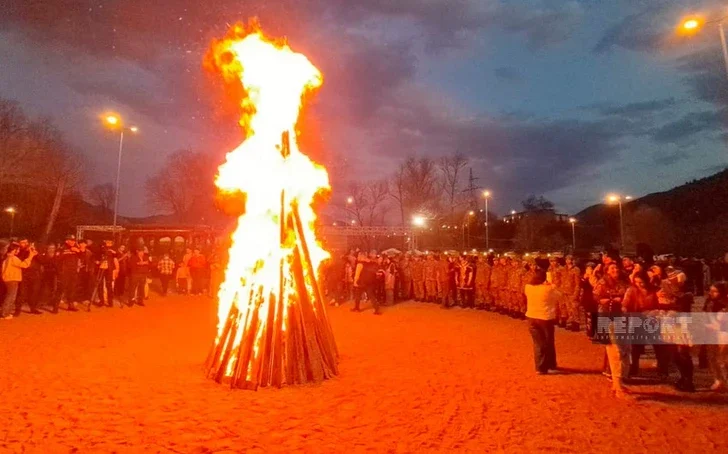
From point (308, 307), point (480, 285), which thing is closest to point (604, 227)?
point (480, 285)

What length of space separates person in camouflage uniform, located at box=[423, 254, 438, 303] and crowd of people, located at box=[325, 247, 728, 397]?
39 mm

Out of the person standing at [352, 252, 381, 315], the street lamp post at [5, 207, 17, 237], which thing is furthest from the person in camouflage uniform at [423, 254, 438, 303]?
the street lamp post at [5, 207, 17, 237]

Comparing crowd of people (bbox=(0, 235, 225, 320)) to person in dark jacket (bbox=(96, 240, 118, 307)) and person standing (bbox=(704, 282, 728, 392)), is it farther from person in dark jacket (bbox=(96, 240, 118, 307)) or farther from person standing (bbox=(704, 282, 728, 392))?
person standing (bbox=(704, 282, 728, 392))

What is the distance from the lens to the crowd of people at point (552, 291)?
7.54m

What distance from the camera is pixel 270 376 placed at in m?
7.65

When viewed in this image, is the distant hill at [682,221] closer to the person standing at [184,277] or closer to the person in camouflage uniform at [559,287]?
the person in camouflage uniform at [559,287]

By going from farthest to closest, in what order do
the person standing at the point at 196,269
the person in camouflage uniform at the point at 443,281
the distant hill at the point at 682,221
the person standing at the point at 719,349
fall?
the distant hill at the point at 682,221 → the person standing at the point at 196,269 → the person in camouflage uniform at the point at 443,281 → the person standing at the point at 719,349

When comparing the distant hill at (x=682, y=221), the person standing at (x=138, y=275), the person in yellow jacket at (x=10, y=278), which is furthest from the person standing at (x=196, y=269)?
the distant hill at (x=682, y=221)

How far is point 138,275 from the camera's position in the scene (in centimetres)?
1775

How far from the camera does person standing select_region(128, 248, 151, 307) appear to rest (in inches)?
687

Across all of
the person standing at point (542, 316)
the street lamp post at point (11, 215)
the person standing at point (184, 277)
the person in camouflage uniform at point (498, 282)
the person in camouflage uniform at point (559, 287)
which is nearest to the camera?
the person standing at point (542, 316)

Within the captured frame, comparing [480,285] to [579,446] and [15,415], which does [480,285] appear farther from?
[15,415]

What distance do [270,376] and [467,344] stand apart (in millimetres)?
5359

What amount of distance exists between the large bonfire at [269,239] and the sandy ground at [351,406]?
0.49m
